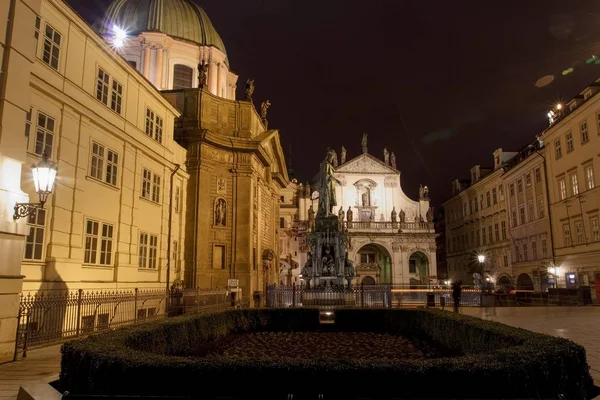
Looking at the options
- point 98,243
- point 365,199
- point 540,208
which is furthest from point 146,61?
point 365,199

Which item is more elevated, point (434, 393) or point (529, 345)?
point (529, 345)

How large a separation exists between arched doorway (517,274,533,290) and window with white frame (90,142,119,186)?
1577 inches

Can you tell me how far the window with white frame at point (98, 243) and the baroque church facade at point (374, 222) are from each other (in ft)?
144

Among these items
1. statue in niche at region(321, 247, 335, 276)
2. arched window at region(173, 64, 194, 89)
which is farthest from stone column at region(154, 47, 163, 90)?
statue in niche at region(321, 247, 335, 276)

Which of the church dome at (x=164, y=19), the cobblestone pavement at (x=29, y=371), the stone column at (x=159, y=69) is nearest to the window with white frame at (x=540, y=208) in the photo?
the church dome at (x=164, y=19)

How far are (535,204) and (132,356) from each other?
140ft

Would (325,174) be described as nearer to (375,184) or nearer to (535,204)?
(535,204)

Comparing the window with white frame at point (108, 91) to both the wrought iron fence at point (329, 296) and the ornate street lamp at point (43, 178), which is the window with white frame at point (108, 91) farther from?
the wrought iron fence at point (329, 296)

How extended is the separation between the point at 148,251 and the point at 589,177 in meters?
29.1

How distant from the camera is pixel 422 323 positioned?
14.1 metres

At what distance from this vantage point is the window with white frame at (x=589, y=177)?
3041cm

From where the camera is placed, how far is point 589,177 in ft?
101

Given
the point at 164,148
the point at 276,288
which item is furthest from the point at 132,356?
the point at 164,148

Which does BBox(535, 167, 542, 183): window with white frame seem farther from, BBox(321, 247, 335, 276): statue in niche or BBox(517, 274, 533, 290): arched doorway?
BBox(321, 247, 335, 276): statue in niche
